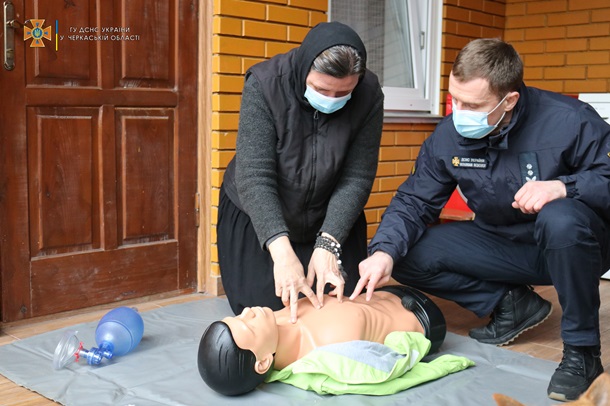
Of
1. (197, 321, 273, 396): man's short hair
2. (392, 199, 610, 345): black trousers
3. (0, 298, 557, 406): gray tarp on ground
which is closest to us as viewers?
(197, 321, 273, 396): man's short hair

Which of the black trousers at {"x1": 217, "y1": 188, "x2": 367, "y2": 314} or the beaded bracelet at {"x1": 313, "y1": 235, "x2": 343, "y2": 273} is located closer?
the beaded bracelet at {"x1": 313, "y1": 235, "x2": 343, "y2": 273}

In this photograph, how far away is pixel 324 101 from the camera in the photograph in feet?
8.02

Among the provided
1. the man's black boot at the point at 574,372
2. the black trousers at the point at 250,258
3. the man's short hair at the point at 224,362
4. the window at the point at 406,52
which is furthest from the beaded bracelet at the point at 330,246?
the window at the point at 406,52

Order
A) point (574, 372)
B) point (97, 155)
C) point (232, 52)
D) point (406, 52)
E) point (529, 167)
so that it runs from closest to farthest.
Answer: point (574, 372) → point (529, 167) → point (97, 155) → point (232, 52) → point (406, 52)

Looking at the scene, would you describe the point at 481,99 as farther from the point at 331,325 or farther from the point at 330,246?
the point at 331,325

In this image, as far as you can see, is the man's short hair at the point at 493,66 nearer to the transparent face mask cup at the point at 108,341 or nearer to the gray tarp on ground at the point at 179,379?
the gray tarp on ground at the point at 179,379

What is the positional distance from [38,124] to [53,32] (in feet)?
1.24

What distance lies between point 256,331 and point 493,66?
47.3 inches

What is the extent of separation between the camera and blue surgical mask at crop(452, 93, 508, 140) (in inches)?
98.3

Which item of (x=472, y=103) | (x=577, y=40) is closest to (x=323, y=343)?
(x=472, y=103)

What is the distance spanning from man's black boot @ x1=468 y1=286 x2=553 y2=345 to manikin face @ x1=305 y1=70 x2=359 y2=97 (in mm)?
1063

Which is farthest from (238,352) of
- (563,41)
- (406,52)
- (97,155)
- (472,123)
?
(563,41)

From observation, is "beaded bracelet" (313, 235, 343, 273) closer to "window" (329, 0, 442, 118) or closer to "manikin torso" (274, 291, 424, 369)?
"manikin torso" (274, 291, 424, 369)

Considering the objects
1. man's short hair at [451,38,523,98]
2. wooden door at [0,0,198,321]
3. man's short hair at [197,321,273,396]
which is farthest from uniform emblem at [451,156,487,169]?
wooden door at [0,0,198,321]
